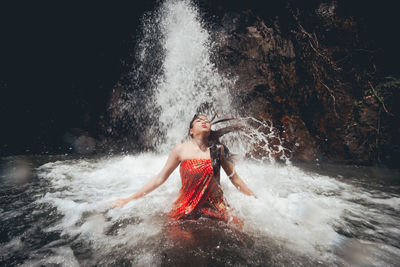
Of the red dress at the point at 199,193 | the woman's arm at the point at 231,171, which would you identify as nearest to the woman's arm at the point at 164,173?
the red dress at the point at 199,193

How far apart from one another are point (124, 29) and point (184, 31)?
256cm

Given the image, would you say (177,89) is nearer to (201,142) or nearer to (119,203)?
(201,142)

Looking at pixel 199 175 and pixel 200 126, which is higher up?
pixel 200 126

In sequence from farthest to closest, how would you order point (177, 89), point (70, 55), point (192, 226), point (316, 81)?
point (70, 55), point (177, 89), point (316, 81), point (192, 226)

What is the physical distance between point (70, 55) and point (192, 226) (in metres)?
8.32

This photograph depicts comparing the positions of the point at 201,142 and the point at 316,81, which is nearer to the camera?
the point at 201,142

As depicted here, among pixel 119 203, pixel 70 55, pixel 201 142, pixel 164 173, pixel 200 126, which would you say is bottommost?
pixel 119 203

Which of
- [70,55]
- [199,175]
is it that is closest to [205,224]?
[199,175]

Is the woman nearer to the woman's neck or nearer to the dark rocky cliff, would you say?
the woman's neck

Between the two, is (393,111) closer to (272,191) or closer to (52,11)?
(272,191)

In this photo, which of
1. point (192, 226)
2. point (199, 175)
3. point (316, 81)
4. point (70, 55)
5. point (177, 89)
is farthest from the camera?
point (70, 55)

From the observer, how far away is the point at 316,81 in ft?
18.8

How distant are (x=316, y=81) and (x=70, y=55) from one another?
898 cm

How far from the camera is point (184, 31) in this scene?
22.6 ft
